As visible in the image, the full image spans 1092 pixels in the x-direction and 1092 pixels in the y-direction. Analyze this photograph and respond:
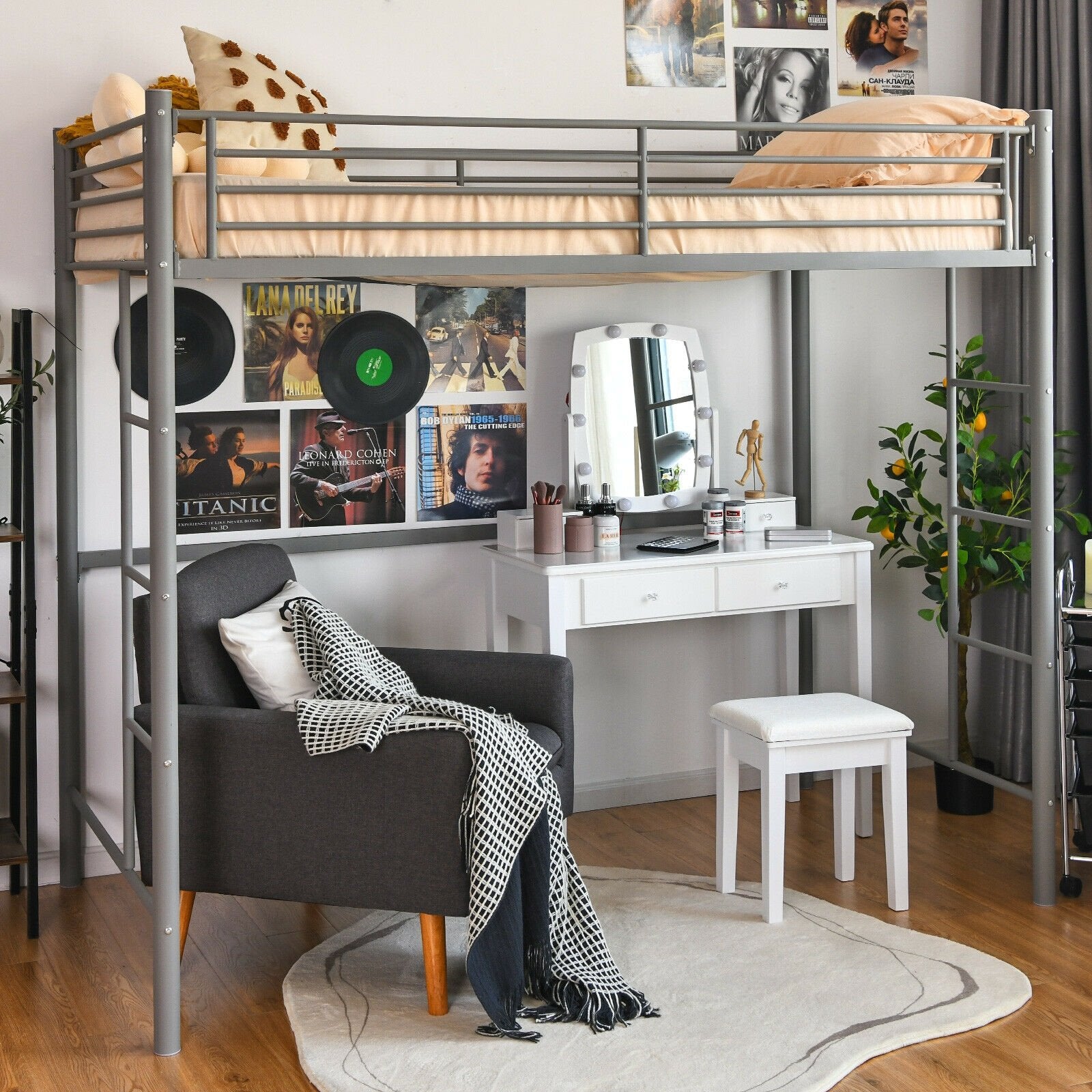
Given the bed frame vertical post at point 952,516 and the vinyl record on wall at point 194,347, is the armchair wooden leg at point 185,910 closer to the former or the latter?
the vinyl record on wall at point 194,347

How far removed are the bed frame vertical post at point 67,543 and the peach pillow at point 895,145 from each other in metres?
1.71

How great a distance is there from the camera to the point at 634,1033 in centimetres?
285

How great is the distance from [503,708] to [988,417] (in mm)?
2073

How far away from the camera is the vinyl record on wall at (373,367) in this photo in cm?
391

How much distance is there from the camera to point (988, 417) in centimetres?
457

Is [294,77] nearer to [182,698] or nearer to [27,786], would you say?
[182,698]

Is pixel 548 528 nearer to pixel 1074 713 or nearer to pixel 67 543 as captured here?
pixel 67 543

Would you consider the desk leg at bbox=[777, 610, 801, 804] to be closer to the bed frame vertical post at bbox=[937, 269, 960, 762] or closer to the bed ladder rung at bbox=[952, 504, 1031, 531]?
the bed frame vertical post at bbox=[937, 269, 960, 762]

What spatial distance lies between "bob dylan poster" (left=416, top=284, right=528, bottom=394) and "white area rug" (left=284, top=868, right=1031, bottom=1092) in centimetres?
147

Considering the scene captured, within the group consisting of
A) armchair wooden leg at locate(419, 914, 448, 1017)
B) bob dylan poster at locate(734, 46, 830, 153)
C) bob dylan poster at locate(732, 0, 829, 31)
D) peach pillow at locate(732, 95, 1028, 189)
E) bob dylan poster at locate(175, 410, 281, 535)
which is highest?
bob dylan poster at locate(732, 0, 829, 31)

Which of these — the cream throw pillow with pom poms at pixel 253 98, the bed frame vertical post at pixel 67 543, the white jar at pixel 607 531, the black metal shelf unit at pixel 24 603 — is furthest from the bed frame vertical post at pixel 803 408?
the black metal shelf unit at pixel 24 603

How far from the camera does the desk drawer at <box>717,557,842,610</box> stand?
388cm

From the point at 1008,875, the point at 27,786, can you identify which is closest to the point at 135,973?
the point at 27,786

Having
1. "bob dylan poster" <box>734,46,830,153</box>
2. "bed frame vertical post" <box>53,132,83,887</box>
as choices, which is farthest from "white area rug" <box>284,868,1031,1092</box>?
"bob dylan poster" <box>734,46,830,153</box>
